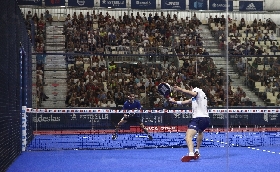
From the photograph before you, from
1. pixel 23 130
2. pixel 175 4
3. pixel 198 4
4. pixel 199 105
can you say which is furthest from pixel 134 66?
pixel 199 105

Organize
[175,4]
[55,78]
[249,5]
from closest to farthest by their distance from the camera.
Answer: [55,78]
[175,4]
[249,5]

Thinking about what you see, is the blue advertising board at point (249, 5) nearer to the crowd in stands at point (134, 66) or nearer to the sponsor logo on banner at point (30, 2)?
the crowd in stands at point (134, 66)

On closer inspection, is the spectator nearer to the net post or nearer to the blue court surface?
the blue court surface

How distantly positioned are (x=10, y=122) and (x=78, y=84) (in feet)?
64.3

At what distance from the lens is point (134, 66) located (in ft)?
115

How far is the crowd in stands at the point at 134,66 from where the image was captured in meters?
32.4

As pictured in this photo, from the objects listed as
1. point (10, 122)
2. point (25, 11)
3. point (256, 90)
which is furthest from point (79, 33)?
point (10, 122)

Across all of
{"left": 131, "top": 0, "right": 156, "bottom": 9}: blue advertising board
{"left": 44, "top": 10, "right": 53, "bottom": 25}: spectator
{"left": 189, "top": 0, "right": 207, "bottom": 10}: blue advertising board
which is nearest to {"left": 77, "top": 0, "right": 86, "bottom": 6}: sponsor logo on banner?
{"left": 44, "top": 10, "right": 53, "bottom": 25}: spectator

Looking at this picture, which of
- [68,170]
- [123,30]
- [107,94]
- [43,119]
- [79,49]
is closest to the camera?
[68,170]

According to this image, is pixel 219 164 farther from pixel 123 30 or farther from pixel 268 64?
pixel 123 30

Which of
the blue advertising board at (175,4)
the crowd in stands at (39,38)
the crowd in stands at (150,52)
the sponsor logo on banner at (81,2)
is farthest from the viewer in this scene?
the blue advertising board at (175,4)

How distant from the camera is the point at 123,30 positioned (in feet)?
126

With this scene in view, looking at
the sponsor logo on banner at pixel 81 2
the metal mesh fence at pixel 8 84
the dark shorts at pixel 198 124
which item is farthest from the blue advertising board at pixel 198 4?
the dark shorts at pixel 198 124

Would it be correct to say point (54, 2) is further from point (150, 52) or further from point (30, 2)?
point (150, 52)
